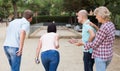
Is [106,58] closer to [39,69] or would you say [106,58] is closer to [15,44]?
[15,44]

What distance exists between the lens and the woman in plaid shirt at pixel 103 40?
19.6 feet

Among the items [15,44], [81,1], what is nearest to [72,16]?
[81,1]

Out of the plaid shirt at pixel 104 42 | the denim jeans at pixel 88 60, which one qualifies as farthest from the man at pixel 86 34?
the plaid shirt at pixel 104 42

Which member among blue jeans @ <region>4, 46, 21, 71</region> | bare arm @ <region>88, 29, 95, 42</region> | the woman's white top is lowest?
blue jeans @ <region>4, 46, 21, 71</region>

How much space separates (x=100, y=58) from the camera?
6.04m

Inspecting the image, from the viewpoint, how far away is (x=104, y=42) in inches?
237

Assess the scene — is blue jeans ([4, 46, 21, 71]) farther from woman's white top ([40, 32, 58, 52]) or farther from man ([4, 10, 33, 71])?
woman's white top ([40, 32, 58, 52])

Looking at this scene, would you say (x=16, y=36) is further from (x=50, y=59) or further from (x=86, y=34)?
(x=86, y=34)

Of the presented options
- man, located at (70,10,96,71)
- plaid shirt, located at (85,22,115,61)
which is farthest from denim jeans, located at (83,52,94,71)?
plaid shirt, located at (85,22,115,61)

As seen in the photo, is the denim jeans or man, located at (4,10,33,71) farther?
man, located at (4,10,33,71)

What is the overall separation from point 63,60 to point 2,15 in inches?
2831

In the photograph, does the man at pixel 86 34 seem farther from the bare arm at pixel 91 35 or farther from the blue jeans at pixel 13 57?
the blue jeans at pixel 13 57

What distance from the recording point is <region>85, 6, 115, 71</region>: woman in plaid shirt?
5.97 metres

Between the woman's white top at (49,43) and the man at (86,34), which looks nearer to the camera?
the man at (86,34)
